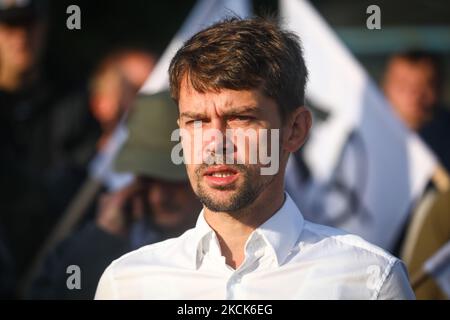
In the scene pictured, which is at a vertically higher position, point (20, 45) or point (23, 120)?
point (20, 45)

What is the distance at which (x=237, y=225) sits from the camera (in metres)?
2.17

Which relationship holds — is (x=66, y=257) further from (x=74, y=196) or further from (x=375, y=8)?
(x=375, y=8)

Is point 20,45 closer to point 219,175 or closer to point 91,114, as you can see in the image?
point 91,114

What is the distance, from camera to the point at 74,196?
430 cm

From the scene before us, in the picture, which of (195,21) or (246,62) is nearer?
(246,62)

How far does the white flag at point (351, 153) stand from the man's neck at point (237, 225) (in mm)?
1944

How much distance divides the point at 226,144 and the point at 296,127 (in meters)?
0.21

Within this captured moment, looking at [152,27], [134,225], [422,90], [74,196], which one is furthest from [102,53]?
[422,90]

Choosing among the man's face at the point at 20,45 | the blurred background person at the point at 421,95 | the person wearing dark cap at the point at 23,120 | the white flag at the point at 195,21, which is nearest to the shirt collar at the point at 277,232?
the white flag at the point at 195,21

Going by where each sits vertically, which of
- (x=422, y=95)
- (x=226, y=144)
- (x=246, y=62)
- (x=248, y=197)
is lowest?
(x=422, y=95)

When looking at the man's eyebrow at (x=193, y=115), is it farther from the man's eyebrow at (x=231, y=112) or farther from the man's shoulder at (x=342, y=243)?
the man's shoulder at (x=342, y=243)

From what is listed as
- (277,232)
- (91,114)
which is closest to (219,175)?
(277,232)

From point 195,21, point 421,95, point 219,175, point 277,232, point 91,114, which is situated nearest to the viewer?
point 219,175
